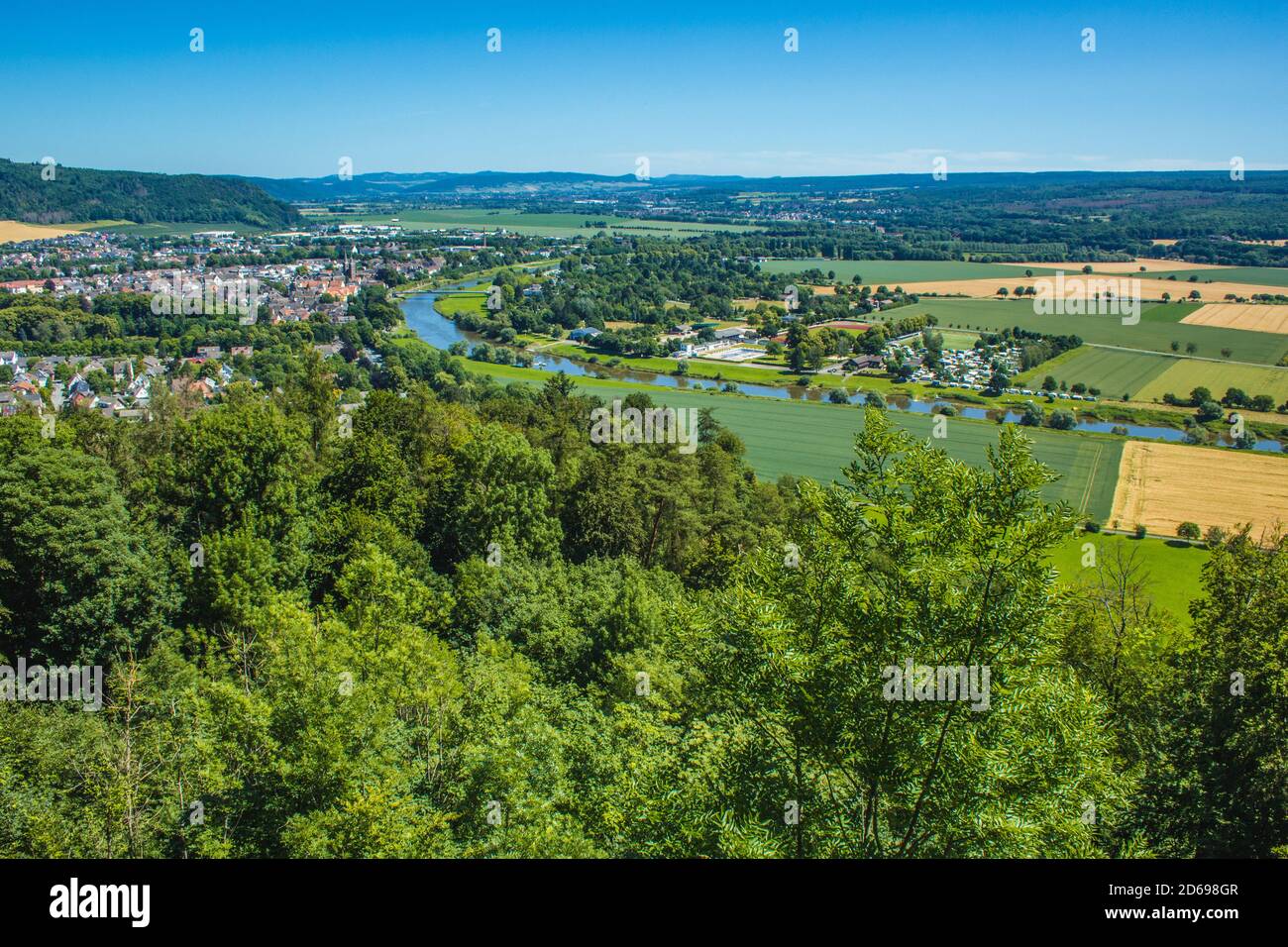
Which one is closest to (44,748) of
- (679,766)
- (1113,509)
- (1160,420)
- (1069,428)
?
(679,766)

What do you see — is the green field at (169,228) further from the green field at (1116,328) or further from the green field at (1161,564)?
the green field at (1161,564)

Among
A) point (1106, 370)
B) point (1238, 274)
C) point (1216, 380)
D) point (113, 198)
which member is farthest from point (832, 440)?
point (113, 198)

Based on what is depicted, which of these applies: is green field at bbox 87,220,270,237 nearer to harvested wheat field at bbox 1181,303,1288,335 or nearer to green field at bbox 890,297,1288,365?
green field at bbox 890,297,1288,365

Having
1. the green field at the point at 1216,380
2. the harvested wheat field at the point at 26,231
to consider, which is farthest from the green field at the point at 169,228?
the green field at the point at 1216,380

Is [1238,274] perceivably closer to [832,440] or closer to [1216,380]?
[1216,380]

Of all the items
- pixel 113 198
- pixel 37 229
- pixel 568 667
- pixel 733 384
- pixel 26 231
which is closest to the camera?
pixel 568 667
